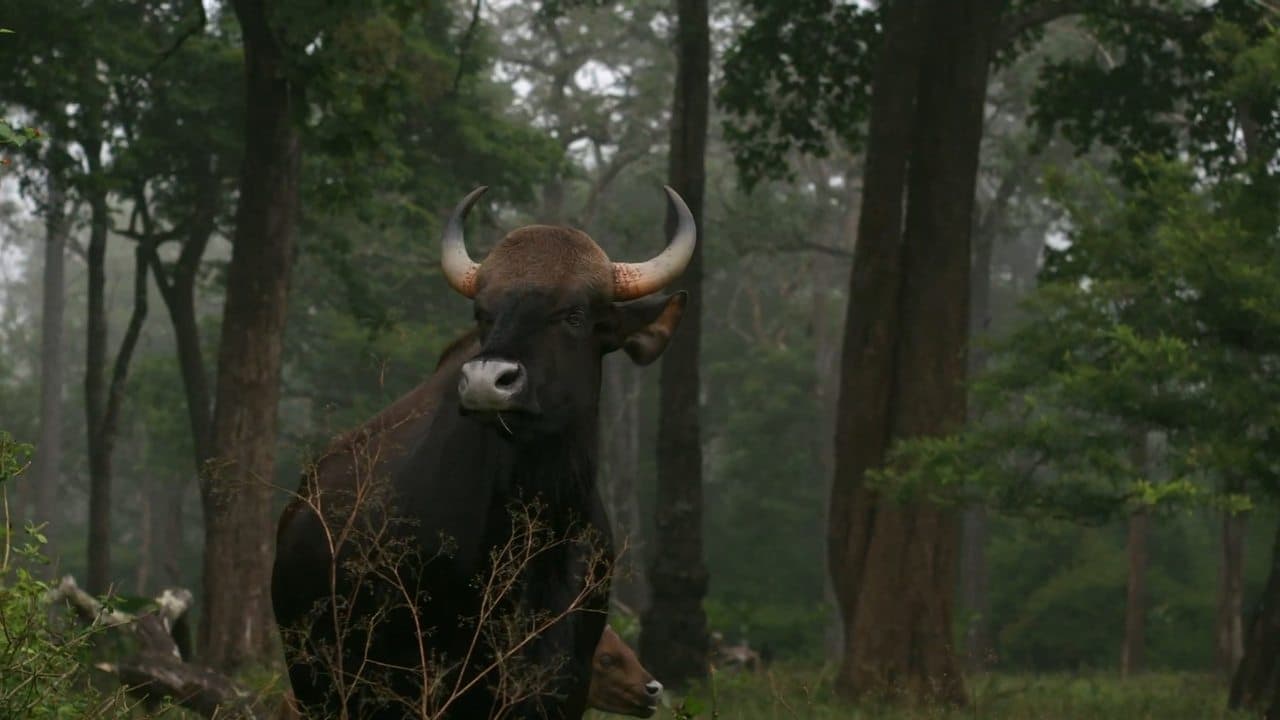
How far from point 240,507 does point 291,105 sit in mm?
3503

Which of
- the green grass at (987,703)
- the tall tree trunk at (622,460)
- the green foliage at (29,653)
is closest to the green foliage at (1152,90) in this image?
the green grass at (987,703)

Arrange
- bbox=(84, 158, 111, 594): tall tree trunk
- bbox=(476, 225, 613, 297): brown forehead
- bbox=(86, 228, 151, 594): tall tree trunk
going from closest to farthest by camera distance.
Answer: bbox=(476, 225, 613, 297): brown forehead → bbox=(86, 228, 151, 594): tall tree trunk → bbox=(84, 158, 111, 594): tall tree trunk

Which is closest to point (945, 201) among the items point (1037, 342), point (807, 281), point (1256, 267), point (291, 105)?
point (1037, 342)

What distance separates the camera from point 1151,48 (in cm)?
1745

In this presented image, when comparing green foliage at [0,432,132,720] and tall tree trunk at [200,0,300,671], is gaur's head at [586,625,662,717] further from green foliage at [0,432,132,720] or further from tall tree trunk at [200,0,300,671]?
tall tree trunk at [200,0,300,671]

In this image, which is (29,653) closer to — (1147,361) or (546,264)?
(546,264)

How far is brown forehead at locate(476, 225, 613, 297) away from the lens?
6.25 metres

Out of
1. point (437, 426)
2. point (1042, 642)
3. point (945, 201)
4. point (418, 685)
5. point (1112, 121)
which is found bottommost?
point (1042, 642)

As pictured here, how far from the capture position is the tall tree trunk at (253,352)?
1357 centimetres

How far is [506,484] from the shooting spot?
6.19 m

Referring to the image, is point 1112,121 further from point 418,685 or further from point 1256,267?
point 418,685

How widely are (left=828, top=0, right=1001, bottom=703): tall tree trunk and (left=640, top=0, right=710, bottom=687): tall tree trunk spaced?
1.90 metres

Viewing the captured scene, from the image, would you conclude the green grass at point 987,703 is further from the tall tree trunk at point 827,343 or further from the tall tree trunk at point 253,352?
the tall tree trunk at point 827,343

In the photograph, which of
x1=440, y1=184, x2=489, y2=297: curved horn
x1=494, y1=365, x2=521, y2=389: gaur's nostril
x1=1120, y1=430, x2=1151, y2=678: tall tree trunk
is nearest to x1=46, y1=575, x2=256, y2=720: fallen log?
x1=440, y1=184, x2=489, y2=297: curved horn
